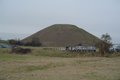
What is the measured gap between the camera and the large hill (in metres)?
111

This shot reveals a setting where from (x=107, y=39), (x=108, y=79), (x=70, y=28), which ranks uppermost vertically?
(x=70, y=28)

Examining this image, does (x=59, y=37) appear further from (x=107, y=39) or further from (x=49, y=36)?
(x=107, y=39)

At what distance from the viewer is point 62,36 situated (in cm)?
11900

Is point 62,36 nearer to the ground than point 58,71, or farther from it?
farther from it

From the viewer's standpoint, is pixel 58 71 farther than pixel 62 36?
No

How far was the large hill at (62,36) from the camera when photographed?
110681mm

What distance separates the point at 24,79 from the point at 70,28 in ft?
361

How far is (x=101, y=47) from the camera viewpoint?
201ft

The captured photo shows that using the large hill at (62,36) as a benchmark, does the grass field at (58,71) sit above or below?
below

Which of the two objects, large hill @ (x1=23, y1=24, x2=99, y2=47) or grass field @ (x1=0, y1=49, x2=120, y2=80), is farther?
large hill @ (x1=23, y1=24, x2=99, y2=47)

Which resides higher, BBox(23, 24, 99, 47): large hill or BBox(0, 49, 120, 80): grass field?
BBox(23, 24, 99, 47): large hill

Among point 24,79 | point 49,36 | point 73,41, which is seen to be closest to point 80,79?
point 24,79

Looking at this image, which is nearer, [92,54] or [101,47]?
[92,54]

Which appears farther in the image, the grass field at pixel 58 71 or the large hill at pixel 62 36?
the large hill at pixel 62 36
